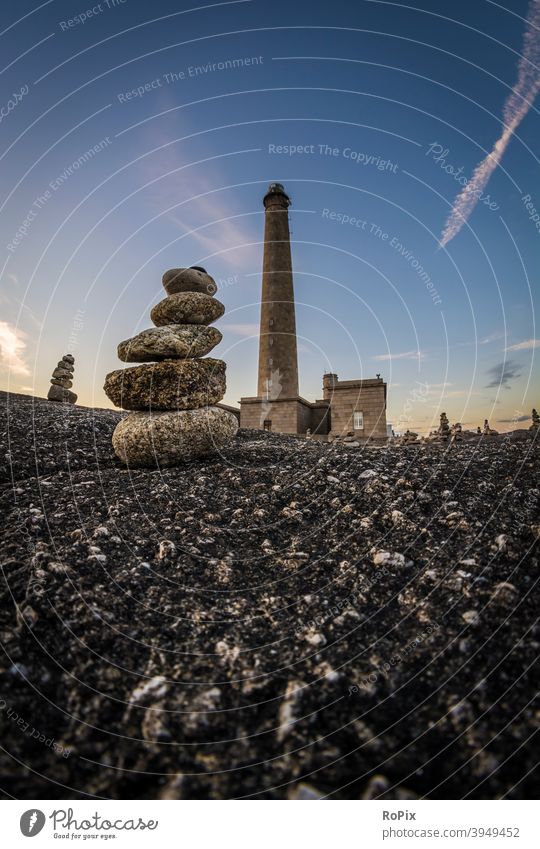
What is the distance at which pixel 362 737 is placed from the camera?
2.19 metres

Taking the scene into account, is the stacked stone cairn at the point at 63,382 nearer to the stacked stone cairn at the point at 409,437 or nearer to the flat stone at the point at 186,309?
the flat stone at the point at 186,309

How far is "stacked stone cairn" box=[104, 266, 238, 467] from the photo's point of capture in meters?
7.16

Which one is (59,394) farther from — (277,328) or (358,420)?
(358,420)

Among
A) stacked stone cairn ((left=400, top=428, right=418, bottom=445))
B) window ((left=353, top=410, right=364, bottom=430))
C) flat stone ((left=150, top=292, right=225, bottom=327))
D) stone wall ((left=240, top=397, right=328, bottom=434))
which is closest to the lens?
flat stone ((left=150, top=292, right=225, bottom=327))

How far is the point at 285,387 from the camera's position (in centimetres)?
3067

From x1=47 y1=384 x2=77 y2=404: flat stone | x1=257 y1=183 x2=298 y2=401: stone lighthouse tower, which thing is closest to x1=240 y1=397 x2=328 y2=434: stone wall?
x1=257 y1=183 x2=298 y2=401: stone lighthouse tower

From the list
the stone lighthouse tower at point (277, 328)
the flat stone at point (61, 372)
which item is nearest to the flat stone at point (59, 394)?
the flat stone at point (61, 372)

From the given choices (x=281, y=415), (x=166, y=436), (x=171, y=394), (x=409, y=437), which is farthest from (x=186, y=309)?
(x=281, y=415)

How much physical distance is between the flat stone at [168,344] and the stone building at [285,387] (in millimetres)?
22634

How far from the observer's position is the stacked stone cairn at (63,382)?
21.0m

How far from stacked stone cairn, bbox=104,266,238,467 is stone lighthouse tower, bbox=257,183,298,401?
2290cm

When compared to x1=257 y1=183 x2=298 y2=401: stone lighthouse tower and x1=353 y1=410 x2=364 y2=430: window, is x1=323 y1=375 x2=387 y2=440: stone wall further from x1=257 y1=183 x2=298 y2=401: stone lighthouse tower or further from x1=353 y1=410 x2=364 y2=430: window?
x1=257 y1=183 x2=298 y2=401: stone lighthouse tower

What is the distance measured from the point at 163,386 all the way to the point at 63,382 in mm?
17693

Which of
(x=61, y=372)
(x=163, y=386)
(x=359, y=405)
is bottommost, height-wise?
(x=163, y=386)
